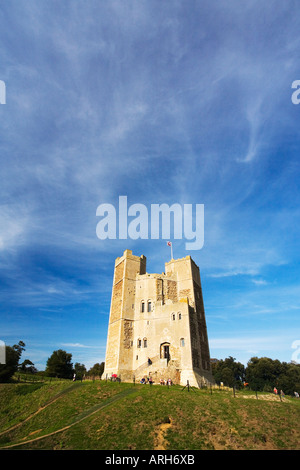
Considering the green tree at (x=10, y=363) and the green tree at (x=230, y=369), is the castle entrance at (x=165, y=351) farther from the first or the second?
the green tree at (x=230, y=369)

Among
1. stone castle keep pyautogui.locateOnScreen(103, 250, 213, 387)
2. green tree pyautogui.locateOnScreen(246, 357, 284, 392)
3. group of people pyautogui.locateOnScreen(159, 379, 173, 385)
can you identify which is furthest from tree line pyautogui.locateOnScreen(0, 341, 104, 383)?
green tree pyautogui.locateOnScreen(246, 357, 284, 392)

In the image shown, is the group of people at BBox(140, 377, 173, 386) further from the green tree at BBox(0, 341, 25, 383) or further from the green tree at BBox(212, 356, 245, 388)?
the green tree at BBox(212, 356, 245, 388)

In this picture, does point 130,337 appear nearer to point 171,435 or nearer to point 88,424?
point 88,424

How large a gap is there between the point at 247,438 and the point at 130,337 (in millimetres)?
25435

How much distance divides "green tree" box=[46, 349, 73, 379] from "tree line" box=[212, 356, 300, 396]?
132 feet

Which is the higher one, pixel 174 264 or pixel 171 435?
pixel 174 264

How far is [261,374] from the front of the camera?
245ft

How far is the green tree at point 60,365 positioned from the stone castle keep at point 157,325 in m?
15.7

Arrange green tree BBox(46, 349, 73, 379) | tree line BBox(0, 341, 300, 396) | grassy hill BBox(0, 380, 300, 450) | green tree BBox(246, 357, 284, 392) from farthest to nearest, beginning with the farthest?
green tree BBox(246, 357, 284, 392) → green tree BBox(46, 349, 73, 379) → tree line BBox(0, 341, 300, 396) → grassy hill BBox(0, 380, 300, 450)

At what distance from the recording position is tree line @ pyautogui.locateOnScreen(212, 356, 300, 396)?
66562 millimetres

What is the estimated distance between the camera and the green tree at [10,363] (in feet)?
126

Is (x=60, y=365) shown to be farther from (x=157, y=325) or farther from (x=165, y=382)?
(x=165, y=382)
